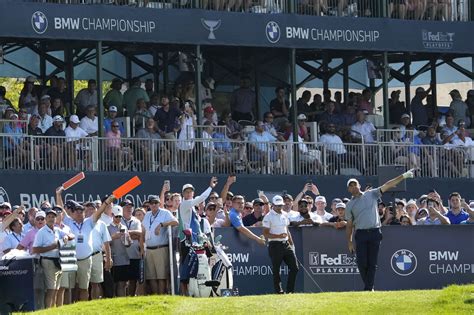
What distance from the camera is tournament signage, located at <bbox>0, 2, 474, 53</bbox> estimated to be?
107 feet

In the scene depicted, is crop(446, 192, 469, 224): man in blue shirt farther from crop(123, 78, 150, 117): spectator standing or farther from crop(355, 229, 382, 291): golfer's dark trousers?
crop(123, 78, 150, 117): spectator standing

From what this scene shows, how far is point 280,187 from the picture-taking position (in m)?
34.7

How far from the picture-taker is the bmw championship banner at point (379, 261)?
2720 cm

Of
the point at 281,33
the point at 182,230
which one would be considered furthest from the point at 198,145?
the point at 182,230

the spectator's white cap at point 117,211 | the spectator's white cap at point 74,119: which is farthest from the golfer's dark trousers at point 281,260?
the spectator's white cap at point 74,119

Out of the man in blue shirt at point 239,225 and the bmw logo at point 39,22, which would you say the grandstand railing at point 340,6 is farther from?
the man in blue shirt at point 239,225

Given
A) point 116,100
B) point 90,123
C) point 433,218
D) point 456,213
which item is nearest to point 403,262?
point 433,218

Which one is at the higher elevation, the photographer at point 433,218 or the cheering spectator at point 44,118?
the cheering spectator at point 44,118

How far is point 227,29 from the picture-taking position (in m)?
35.2

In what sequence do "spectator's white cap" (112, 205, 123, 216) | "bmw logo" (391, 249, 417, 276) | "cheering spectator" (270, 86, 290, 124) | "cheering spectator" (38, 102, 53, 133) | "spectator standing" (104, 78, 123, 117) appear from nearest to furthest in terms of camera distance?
1. "spectator's white cap" (112, 205, 123, 216)
2. "bmw logo" (391, 249, 417, 276)
3. "cheering spectator" (38, 102, 53, 133)
4. "spectator standing" (104, 78, 123, 117)
5. "cheering spectator" (270, 86, 290, 124)

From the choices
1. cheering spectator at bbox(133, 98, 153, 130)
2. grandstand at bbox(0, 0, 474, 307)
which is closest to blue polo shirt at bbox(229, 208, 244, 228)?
grandstand at bbox(0, 0, 474, 307)

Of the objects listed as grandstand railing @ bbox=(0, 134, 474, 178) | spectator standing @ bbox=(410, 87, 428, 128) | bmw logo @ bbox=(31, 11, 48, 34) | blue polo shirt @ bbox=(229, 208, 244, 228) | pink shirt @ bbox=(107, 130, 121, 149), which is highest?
bmw logo @ bbox=(31, 11, 48, 34)

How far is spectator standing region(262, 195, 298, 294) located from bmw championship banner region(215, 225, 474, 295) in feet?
2.50

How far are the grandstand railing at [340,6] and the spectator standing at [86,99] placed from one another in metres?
1.73
